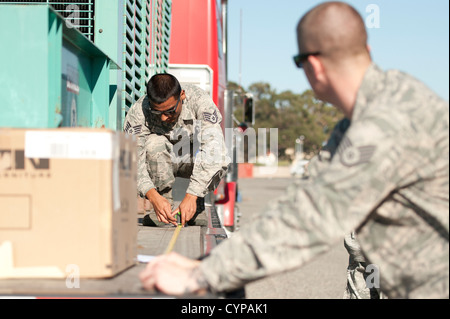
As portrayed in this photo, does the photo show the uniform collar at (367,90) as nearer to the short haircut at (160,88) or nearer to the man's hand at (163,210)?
the man's hand at (163,210)

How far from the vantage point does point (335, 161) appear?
6.04 feet

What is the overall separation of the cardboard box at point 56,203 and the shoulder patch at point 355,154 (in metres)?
0.74

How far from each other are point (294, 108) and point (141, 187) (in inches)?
2778

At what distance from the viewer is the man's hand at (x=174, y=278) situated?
187 cm

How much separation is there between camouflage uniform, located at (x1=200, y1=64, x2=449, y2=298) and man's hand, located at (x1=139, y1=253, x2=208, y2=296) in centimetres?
4

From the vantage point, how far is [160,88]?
4.30m

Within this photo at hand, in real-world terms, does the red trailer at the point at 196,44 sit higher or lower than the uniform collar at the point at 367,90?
higher

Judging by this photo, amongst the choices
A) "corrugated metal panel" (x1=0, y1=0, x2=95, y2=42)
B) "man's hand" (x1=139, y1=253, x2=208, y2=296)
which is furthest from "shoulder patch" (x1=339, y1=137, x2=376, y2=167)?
"corrugated metal panel" (x1=0, y1=0, x2=95, y2=42)

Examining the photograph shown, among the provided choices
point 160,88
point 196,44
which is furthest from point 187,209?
point 196,44

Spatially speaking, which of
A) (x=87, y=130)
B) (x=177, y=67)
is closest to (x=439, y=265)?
(x=87, y=130)

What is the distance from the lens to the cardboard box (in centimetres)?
203

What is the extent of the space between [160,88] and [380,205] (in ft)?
8.47

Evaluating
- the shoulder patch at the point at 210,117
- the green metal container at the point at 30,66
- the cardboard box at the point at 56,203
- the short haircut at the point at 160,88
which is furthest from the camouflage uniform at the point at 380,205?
the shoulder patch at the point at 210,117

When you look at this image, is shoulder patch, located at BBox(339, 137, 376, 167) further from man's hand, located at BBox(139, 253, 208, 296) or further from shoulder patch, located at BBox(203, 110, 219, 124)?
shoulder patch, located at BBox(203, 110, 219, 124)
